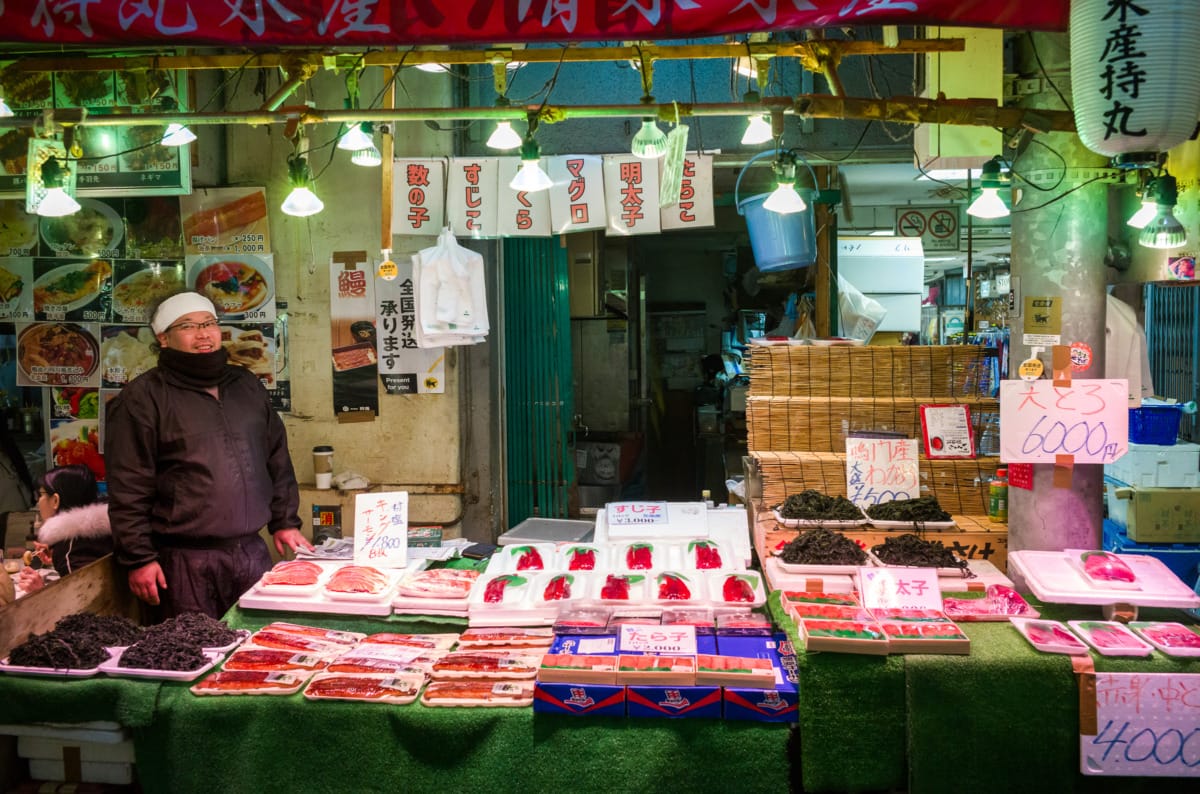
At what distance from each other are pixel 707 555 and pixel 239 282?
5.26 metres

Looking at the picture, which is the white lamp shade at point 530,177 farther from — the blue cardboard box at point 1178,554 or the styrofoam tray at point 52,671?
the blue cardboard box at point 1178,554

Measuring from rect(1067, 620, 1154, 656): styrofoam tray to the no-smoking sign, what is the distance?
29.9ft

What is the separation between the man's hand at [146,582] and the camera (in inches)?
191

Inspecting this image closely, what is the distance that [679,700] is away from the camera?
11.6ft

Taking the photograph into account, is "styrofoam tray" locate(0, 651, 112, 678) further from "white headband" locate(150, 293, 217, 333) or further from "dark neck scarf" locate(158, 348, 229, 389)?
"white headband" locate(150, 293, 217, 333)

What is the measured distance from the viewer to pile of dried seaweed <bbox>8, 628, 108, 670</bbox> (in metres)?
3.90

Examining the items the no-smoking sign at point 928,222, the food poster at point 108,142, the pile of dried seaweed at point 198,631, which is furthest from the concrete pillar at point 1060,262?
the no-smoking sign at point 928,222

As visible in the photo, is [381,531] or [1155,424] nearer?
[381,531]

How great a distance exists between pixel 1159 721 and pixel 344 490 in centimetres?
628

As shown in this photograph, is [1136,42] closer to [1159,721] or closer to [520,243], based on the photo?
[1159,721]

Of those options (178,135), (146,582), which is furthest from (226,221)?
(146,582)

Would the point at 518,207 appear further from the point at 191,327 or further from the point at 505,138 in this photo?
the point at 191,327

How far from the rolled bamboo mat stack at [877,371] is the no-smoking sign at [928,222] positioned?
22.4 ft

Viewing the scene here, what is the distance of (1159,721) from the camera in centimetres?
354
